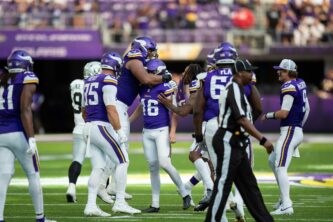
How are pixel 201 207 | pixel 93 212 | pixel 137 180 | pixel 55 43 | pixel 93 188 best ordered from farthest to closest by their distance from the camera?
pixel 55 43 < pixel 137 180 < pixel 201 207 < pixel 93 188 < pixel 93 212

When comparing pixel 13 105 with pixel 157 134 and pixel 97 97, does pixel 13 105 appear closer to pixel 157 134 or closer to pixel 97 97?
pixel 97 97

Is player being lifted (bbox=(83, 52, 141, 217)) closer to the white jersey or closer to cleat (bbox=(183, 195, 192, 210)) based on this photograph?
cleat (bbox=(183, 195, 192, 210))

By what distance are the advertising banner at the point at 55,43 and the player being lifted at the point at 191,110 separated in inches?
775

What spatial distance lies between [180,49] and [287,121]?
2082 cm

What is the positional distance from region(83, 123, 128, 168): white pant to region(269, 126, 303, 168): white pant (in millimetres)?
1872

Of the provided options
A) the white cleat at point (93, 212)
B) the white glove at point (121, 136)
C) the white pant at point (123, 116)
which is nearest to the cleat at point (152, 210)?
Answer: the white cleat at point (93, 212)

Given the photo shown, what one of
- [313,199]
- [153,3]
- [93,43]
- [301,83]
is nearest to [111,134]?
[301,83]

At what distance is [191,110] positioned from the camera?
11.0 meters

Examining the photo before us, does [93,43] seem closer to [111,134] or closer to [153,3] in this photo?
[153,3]

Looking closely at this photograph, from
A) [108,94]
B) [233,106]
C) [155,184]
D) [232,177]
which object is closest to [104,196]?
[155,184]

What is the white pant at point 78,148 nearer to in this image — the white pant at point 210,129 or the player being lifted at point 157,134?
the player being lifted at point 157,134

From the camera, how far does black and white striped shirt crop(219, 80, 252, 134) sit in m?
8.73

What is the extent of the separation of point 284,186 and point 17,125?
337 centimetres

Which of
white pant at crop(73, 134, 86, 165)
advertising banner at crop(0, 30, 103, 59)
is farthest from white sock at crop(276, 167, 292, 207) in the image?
advertising banner at crop(0, 30, 103, 59)
